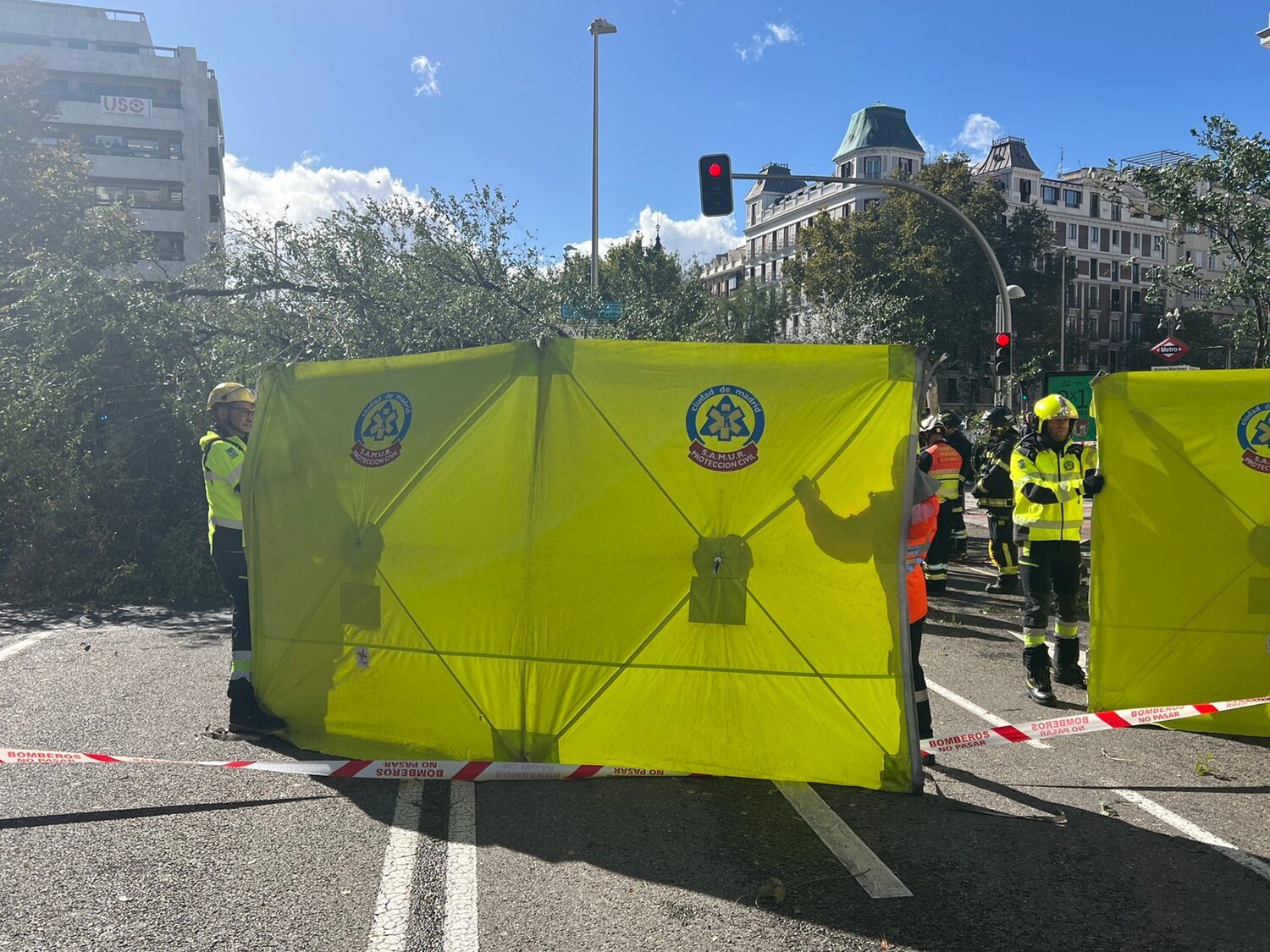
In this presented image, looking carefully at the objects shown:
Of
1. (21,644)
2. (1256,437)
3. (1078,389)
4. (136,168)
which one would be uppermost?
(136,168)

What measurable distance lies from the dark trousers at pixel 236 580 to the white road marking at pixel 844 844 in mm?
3168

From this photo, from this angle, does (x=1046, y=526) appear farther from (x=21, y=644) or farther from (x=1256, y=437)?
(x=21, y=644)

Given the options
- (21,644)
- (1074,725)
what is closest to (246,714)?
(21,644)

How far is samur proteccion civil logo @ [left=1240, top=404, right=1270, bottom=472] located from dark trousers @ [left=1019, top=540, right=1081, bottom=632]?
3.98 feet

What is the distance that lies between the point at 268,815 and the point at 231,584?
1855 mm

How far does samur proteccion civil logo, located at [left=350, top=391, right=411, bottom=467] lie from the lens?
5.28m

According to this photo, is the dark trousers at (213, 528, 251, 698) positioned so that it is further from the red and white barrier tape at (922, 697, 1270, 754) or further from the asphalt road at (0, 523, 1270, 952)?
the red and white barrier tape at (922, 697, 1270, 754)

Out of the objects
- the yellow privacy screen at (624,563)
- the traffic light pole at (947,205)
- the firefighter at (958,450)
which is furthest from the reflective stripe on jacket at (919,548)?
the traffic light pole at (947,205)

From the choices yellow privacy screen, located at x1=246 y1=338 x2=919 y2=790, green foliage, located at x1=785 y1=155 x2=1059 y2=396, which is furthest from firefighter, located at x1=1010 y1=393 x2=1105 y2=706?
green foliage, located at x1=785 y1=155 x2=1059 y2=396

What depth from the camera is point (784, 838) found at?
4160 mm

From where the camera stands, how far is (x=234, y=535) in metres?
5.92

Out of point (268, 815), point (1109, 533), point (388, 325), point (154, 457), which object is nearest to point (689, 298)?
point (388, 325)

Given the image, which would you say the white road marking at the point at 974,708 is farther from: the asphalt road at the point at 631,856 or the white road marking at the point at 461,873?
the white road marking at the point at 461,873

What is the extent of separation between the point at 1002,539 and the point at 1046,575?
3437mm
